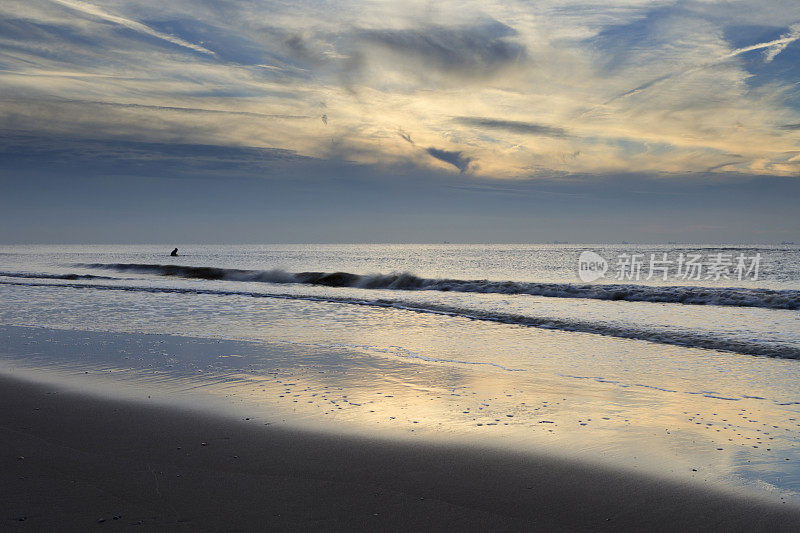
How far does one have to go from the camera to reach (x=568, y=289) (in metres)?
28.4

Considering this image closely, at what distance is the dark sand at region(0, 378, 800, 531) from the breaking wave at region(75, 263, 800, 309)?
20406 millimetres

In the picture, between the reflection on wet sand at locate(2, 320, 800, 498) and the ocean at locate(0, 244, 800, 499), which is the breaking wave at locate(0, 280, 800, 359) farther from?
the reflection on wet sand at locate(2, 320, 800, 498)

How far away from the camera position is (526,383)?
8531 mm

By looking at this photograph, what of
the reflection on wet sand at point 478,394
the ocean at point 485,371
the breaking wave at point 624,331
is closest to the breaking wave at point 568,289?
the ocean at point 485,371

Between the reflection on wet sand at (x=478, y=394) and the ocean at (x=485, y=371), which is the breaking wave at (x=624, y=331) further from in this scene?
the reflection on wet sand at (x=478, y=394)

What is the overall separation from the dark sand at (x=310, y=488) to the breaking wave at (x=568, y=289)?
20406mm

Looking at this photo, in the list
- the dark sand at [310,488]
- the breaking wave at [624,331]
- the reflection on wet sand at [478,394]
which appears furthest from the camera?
the breaking wave at [624,331]

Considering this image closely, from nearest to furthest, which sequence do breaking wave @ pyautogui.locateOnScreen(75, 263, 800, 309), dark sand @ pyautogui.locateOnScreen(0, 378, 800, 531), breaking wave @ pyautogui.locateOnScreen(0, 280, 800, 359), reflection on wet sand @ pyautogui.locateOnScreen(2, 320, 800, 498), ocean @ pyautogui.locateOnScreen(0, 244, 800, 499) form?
1. dark sand @ pyautogui.locateOnScreen(0, 378, 800, 531)
2. reflection on wet sand @ pyautogui.locateOnScreen(2, 320, 800, 498)
3. ocean @ pyautogui.locateOnScreen(0, 244, 800, 499)
4. breaking wave @ pyautogui.locateOnScreen(0, 280, 800, 359)
5. breaking wave @ pyautogui.locateOnScreen(75, 263, 800, 309)

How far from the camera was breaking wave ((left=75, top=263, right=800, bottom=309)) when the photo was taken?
2236 cm

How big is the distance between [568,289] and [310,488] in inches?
1013

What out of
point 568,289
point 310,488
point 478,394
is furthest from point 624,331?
point 568,289

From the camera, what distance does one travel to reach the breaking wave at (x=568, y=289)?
2236 cm

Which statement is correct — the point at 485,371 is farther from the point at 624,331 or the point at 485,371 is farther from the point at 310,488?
the point at 624,331

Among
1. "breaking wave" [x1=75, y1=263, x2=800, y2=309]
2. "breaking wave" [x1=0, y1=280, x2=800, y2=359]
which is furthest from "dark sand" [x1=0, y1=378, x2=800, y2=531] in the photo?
"breaking wave" [x1=75, y1=263, x2=800, y2=309]
